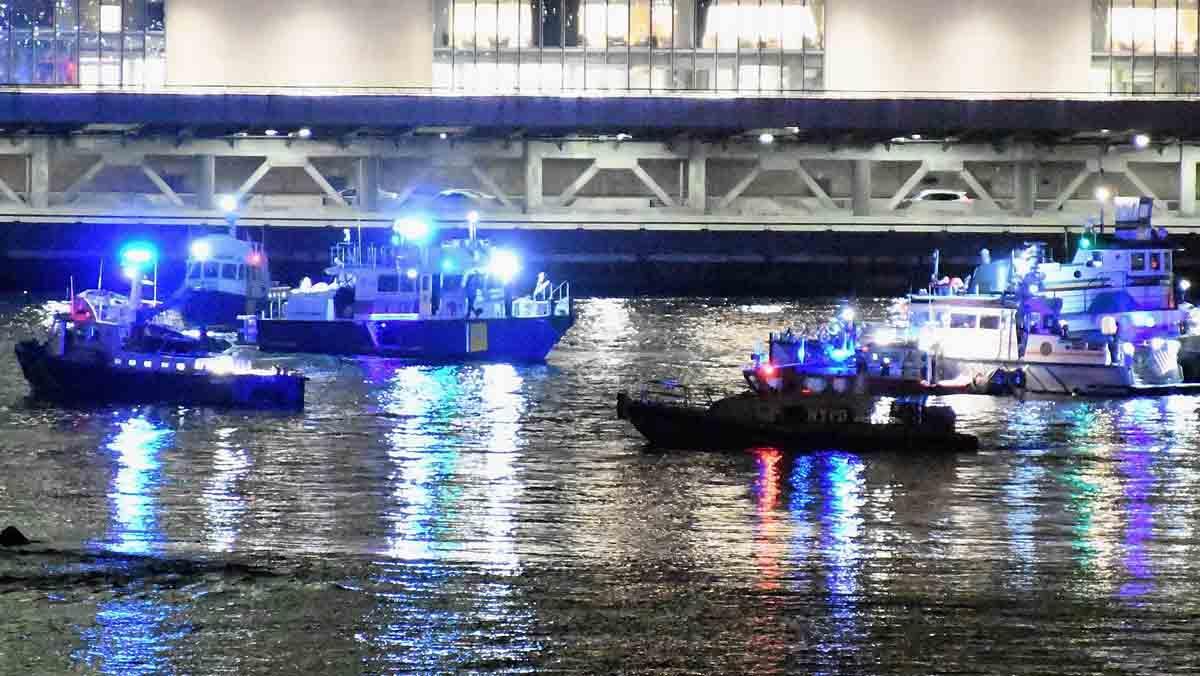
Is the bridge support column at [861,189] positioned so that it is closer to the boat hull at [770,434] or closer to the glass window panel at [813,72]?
the glass window panel at [813,72]

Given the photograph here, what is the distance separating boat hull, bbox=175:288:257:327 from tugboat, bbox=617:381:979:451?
31.7m

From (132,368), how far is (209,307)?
22077 millimetres

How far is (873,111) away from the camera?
307 feet

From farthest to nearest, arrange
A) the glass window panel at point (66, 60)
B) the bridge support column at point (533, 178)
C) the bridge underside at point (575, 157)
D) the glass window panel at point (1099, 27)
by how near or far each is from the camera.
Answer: the glass window panel at point (1099, 27)
the glass window panel at point (66, 60)
the bridge support column at point (533, 178)
the bridge underside at point (575, 157)

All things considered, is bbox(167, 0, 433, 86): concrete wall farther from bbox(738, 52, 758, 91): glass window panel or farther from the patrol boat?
the patrol boat

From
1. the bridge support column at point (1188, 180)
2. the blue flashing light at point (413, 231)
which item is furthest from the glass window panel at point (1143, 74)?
the blue flashing light at point (413, 231)

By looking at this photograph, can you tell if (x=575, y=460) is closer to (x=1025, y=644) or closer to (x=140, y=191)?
(x=1025, y=644)

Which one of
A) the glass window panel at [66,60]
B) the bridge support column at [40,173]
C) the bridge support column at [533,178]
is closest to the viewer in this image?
the bridge support column at [533,178]

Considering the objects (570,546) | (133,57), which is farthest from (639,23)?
(570,546)

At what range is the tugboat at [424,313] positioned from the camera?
66688 mm

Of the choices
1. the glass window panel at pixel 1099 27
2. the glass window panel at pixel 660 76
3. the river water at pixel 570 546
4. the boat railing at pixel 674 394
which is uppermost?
the glass window panel at pixel 1099 27

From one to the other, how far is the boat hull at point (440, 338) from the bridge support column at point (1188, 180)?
38.5 metres

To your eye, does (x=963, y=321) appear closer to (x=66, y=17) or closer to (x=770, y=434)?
(x=770, y=434)

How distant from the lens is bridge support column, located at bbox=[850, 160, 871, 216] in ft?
319
